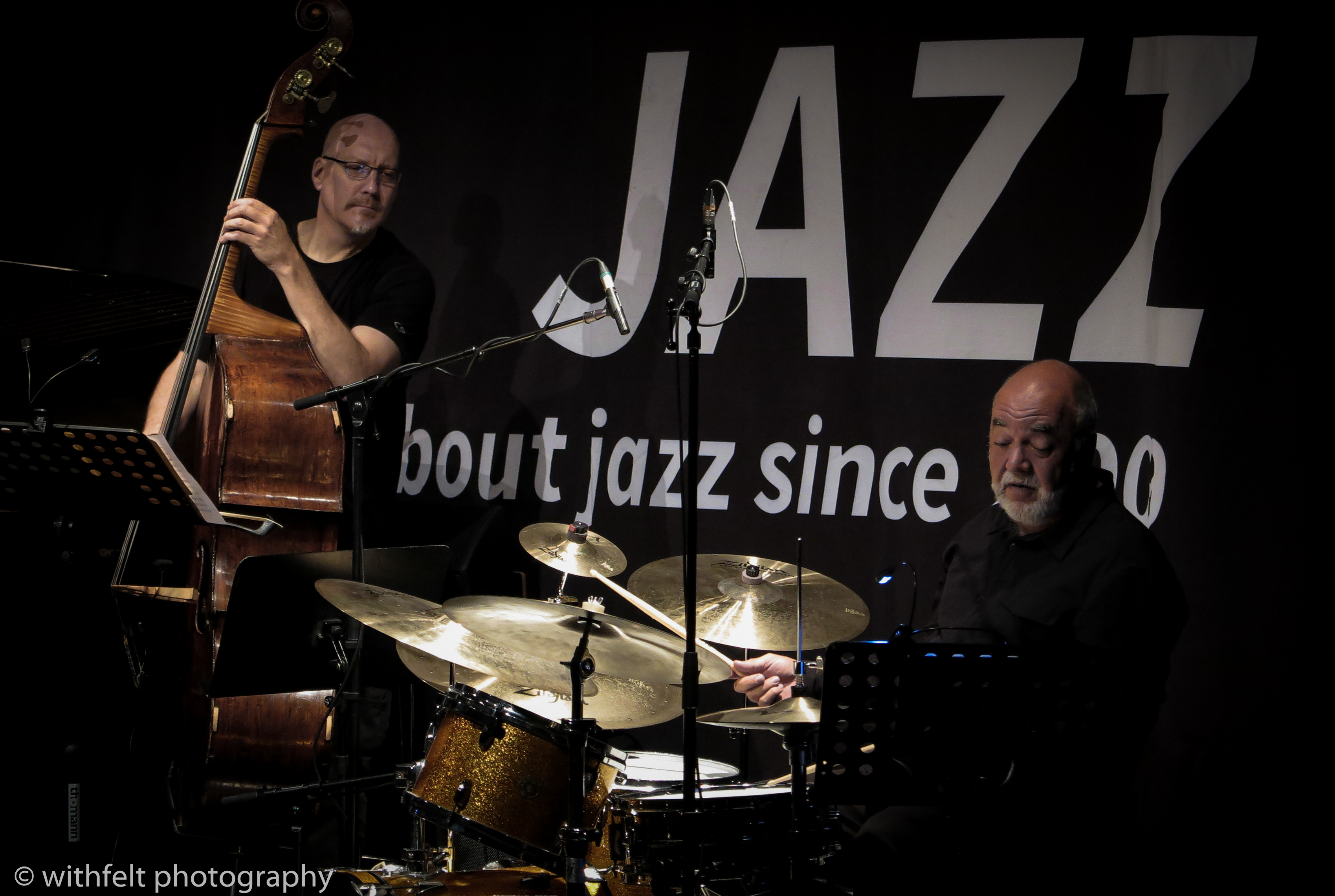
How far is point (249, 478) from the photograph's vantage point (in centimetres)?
343

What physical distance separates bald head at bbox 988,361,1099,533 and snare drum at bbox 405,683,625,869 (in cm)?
134

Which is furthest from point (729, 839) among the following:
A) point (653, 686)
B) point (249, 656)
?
point (249, 656)

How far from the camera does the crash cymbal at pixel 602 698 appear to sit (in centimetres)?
307

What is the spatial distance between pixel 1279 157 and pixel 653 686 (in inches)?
116

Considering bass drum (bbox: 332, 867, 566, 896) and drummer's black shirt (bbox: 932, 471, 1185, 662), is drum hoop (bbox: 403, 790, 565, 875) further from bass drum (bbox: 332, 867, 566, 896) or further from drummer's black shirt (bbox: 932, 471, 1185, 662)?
drummer's black shirt (bbox: 932, 471, 1185, 662)

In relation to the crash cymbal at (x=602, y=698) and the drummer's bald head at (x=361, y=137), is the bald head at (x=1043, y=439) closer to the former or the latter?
the crash cymbal at (x=602, y=698)

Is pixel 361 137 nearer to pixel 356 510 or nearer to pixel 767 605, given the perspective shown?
pixel 356 510

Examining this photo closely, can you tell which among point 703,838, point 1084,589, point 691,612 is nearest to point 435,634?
point 691,612

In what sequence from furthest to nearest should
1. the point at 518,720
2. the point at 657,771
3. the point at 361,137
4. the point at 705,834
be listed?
the point at 361,137 → the point at 657,771 → the point at 518,720 → the point at 705,834

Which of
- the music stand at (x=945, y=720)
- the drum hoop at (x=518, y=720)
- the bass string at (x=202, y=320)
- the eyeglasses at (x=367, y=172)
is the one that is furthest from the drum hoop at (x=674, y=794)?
the eyeglasses at (x=367, y=172)

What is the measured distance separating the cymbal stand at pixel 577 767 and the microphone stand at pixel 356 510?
28.8 inches

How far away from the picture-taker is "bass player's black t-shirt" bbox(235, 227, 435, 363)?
4219 millimetres

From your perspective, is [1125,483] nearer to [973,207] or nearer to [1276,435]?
[1276,435]

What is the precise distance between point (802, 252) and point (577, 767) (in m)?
2.28
